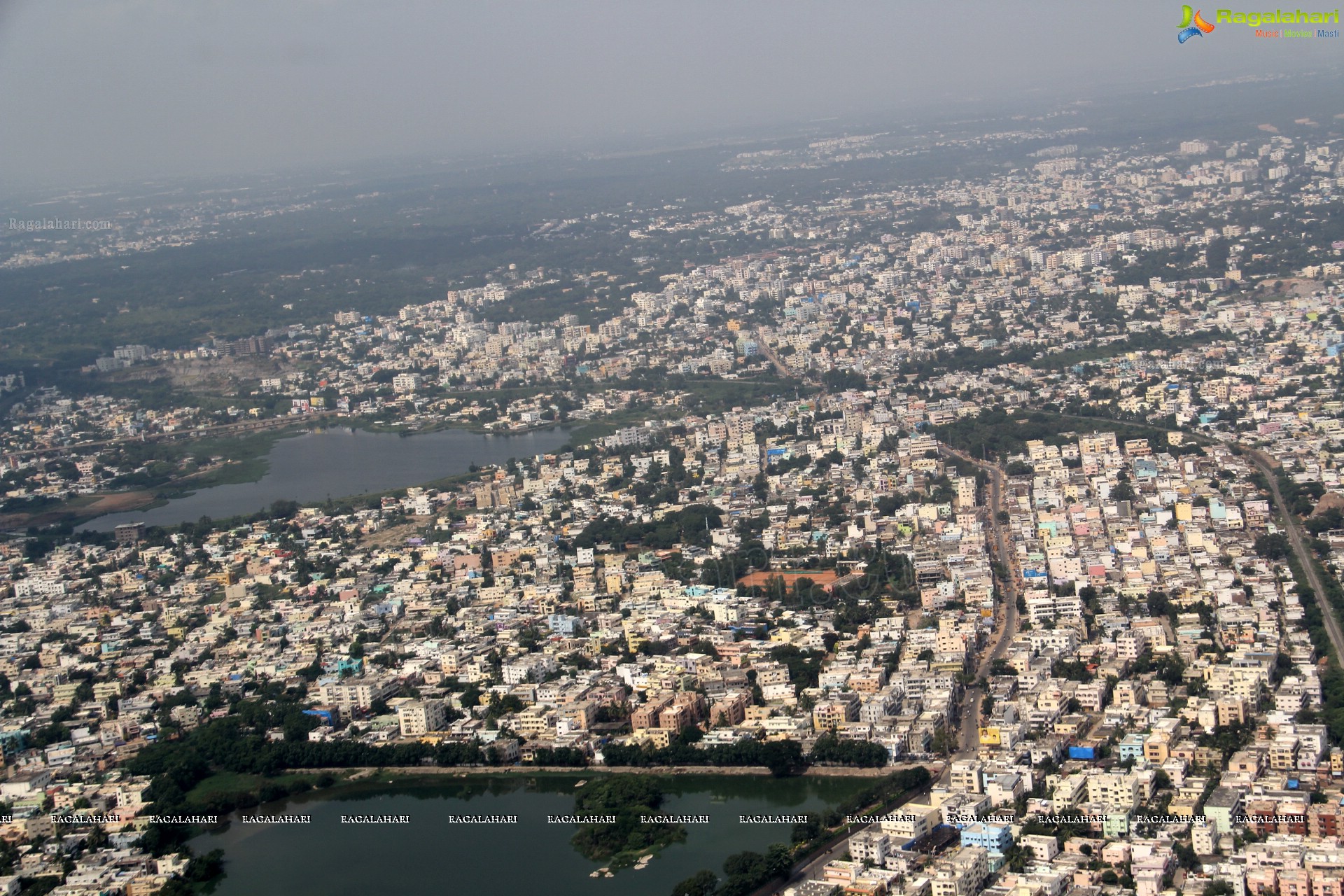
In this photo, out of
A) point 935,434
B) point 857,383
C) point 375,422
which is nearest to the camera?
point 935,434

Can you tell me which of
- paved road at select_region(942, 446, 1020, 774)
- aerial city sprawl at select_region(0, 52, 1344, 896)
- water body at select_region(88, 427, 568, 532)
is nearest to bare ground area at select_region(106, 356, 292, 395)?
aerial city sprawl at select_region(0, 52, 1344, 896)

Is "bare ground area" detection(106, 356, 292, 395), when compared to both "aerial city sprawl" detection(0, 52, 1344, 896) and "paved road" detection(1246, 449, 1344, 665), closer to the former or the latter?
"aerial city sprawl" detection(0, 52, 1344, 896)

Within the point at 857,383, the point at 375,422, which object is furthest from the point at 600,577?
the point at 375,422

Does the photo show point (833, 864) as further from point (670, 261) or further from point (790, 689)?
point (670, 261)

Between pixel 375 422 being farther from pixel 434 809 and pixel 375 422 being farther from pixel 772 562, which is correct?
pixel 434 809

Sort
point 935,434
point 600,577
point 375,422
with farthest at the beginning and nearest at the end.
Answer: point 375,422 → point 935,434 → point 600,577

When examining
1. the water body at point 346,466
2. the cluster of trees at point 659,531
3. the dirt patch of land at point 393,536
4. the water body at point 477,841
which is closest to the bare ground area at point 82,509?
the water body at point 346,466

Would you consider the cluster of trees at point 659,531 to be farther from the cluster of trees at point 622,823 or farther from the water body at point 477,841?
the cluster of trees at point 622,823

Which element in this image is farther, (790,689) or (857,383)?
(857,383)
